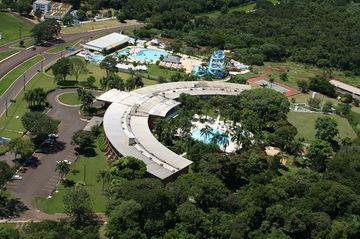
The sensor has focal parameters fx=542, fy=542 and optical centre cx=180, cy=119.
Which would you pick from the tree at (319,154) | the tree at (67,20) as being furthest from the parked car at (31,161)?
the tree at (67,20)

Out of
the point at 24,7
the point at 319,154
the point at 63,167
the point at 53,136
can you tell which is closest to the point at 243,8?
the point at 24,7

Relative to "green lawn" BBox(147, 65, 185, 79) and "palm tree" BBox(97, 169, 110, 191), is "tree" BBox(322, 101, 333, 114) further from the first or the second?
"palm tree" BBox(97, 169, 110, 191)

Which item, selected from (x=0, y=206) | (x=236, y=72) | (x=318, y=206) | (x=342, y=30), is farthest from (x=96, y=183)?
(x=342, y=30)

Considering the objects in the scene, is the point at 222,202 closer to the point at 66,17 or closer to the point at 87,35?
the point at 87,35

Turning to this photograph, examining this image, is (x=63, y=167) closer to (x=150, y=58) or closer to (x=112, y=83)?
(x=112, y=83)

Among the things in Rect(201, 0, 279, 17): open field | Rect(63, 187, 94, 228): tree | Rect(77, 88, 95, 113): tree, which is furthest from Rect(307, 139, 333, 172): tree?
Rect(201, 0, 279, 17): open field

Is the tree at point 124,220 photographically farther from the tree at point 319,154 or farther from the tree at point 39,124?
the tree at point 319,154
